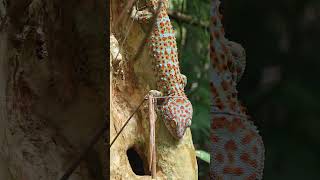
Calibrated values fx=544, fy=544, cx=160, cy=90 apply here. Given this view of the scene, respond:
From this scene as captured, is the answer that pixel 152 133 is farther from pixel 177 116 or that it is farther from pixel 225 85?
pixel 225 85

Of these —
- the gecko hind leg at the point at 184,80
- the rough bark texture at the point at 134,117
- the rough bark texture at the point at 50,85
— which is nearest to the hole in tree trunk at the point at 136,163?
the rough bark texture at the point at 134,117

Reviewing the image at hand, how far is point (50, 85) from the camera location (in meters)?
1.62

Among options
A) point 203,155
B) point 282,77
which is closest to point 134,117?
point 203,155

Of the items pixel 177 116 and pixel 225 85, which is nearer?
pixel 225 85

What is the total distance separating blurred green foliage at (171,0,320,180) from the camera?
108 cm

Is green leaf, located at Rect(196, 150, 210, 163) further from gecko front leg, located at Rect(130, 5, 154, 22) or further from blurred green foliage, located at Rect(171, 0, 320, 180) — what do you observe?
gecko front leg, located at Rect(130, 5, 154, 22)

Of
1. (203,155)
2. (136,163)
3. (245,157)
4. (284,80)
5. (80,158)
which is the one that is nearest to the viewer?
(284,80)

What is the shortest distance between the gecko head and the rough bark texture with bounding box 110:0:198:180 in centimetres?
2

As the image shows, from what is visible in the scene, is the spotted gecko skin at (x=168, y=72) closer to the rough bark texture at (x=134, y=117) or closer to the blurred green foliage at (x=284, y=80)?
the rough bark texture at (x=134, y=117)

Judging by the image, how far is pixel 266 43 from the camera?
1.13 meters

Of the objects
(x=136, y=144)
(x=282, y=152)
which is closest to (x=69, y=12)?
(x=136, y=144)

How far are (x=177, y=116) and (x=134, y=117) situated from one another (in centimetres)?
14

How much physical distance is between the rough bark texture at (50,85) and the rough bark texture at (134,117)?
6 cm

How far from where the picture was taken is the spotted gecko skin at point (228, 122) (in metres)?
1.20
